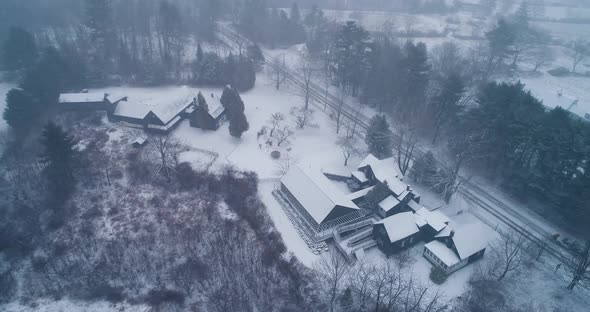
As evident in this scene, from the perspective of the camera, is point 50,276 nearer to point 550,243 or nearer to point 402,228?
point 402,228

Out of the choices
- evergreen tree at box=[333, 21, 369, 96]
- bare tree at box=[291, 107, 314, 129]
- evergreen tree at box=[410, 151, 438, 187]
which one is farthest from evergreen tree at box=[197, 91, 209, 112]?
evergreen tree at box=[410, 151, 438, 187]

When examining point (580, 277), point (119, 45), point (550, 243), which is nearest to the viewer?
point (580, 277)

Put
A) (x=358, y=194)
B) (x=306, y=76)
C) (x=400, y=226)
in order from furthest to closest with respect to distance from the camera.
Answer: (x=306, y=76) → (x=358, y=194) → (x=400, y=226)

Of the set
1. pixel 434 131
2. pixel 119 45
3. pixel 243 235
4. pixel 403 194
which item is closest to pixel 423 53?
pixel 434 131

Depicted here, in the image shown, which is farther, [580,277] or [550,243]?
[550,243]

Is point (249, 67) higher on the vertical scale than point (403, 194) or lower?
higher

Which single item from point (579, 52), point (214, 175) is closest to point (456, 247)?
point (214, 175)

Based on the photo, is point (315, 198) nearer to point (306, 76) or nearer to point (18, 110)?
point (306, 76)
